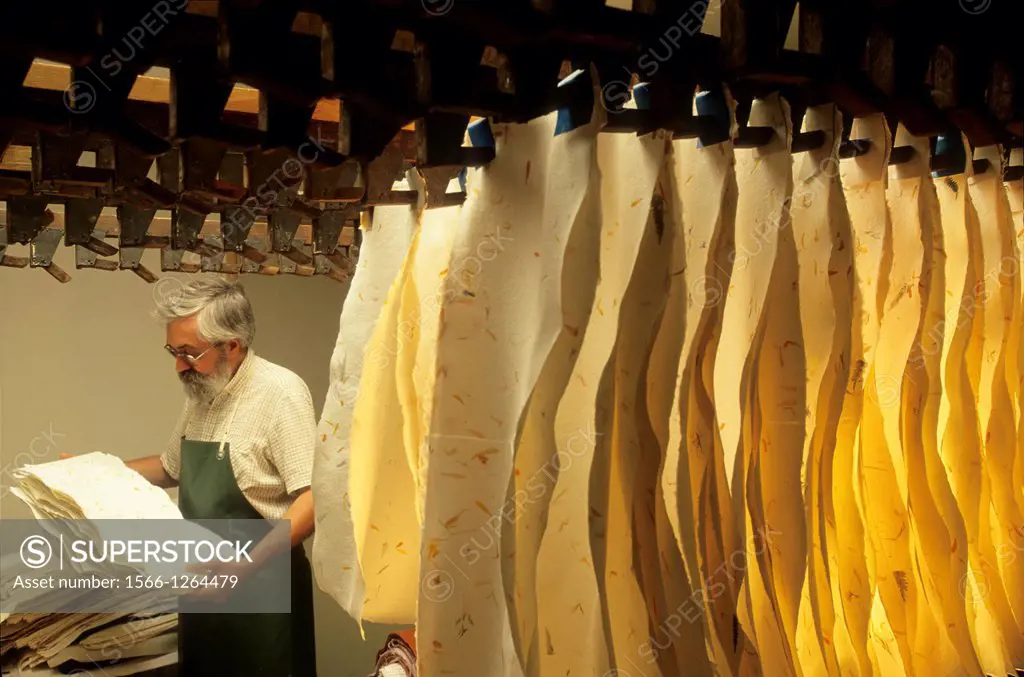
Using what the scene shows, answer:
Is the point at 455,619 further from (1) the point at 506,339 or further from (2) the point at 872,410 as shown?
(2) the point at 872,410

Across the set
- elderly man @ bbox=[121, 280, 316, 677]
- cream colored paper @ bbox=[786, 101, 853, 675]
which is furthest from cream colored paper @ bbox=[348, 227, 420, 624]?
elderly man @ bbox=[121, 280, 316, 677]

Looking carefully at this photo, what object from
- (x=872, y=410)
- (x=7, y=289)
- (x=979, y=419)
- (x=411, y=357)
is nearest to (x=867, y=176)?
(x=872, y=410)

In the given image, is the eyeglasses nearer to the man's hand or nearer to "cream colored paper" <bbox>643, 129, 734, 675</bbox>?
the man's hand

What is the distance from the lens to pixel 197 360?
1.92 meters

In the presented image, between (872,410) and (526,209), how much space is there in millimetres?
480

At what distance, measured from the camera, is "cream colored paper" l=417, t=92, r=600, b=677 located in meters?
0.64

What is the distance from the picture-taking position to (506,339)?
26.2 inches

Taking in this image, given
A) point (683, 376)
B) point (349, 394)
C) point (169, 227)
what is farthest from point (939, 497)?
point (169, 227)

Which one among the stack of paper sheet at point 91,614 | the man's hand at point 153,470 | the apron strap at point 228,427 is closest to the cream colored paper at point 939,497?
the stack of paper sheet at point 91,614

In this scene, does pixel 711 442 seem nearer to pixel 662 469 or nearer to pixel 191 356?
pixel 662 469

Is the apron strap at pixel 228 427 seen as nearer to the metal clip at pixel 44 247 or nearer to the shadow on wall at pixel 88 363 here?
the shadow on wall at pixel 88 363

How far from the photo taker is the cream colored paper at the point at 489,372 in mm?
642

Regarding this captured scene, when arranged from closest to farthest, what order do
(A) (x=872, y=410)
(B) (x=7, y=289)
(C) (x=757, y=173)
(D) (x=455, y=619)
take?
1. (D) (x=455, y=619)
2. (C) (x=757, y=173)
3. (A) (x=872, y=410)
4. (B) (x=7, y=289)

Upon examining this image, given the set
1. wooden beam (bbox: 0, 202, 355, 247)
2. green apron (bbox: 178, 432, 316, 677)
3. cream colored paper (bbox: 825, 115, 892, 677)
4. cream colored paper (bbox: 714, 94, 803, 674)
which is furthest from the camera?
green apron (bbox: 178, 432, 316, 677)
